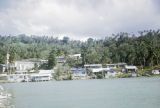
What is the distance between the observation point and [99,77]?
101750 mm

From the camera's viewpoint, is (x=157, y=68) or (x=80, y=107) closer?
(x=80, y=107)

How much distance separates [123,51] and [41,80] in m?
24.0

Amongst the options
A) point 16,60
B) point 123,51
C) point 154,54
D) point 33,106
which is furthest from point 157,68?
point 33,106

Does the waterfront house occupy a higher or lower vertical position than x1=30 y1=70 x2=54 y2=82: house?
higher

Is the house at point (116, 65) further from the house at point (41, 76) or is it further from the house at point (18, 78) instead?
the house at point (18, 78)

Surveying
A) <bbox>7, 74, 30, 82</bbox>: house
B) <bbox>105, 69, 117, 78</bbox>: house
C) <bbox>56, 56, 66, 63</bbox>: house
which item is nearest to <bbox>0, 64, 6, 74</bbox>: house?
<bbox>7, 74, 30, 82</bbox>: house

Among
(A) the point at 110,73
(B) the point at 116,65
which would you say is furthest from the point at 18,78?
(B) the point at 116,65

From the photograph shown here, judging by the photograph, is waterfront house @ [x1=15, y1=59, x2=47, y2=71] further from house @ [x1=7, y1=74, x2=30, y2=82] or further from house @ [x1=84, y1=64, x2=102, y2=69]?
house @ [x1=84, y1=64, x2=102, y2=69]

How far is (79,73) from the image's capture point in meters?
102

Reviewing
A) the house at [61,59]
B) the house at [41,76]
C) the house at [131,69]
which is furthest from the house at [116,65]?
the house at [41,76]

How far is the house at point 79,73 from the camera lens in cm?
10094

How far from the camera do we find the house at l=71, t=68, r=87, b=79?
101 m

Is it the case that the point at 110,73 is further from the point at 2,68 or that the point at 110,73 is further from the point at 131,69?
the point at 2,68

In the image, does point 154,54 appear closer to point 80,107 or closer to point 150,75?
point 150,75
